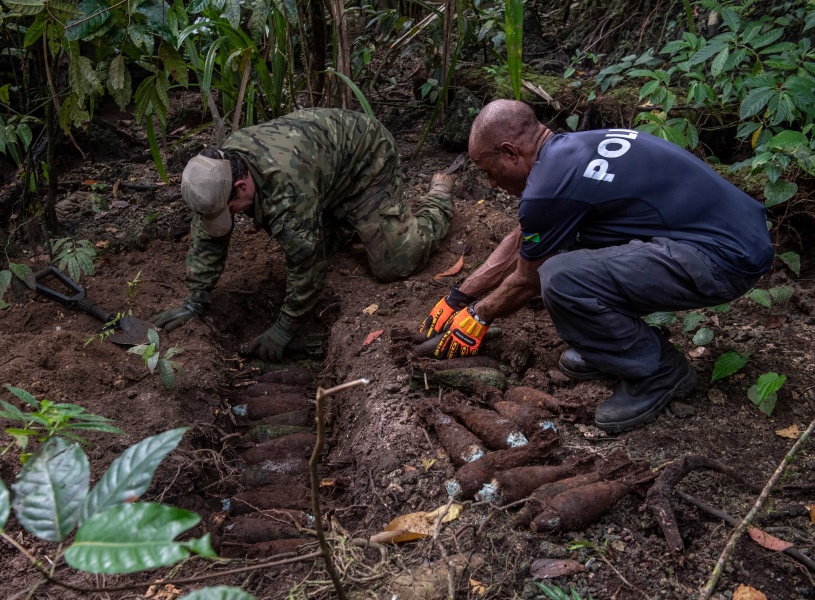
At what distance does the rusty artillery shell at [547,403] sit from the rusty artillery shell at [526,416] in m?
0.03

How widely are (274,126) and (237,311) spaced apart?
114 cm

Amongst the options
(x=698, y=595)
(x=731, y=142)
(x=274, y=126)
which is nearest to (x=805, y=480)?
(x=698, y=595)

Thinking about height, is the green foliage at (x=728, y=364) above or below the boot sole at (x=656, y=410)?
above

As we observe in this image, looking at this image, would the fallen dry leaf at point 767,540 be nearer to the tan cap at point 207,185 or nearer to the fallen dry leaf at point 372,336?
the fallen dry leaf at point 372,336

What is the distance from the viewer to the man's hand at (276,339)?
416 centimetres

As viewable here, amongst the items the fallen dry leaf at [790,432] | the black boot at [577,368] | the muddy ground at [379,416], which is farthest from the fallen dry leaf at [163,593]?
the fallen dry leaf at [790,432]

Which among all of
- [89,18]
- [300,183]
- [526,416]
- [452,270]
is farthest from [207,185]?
[526,416]

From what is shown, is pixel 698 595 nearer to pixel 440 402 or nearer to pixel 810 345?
pixel 440 402

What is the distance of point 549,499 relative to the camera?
2.29 meters

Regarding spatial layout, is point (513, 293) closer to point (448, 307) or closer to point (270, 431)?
point (448, 307)

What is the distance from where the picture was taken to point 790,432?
2.69 m

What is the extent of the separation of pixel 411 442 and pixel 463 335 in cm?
69

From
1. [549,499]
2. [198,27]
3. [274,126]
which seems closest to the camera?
[549,499]

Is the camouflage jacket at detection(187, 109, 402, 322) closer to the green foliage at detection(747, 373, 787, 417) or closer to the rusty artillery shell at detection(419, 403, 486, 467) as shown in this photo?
the rusty artillery shell at detection(419, 403, 486, 467)
